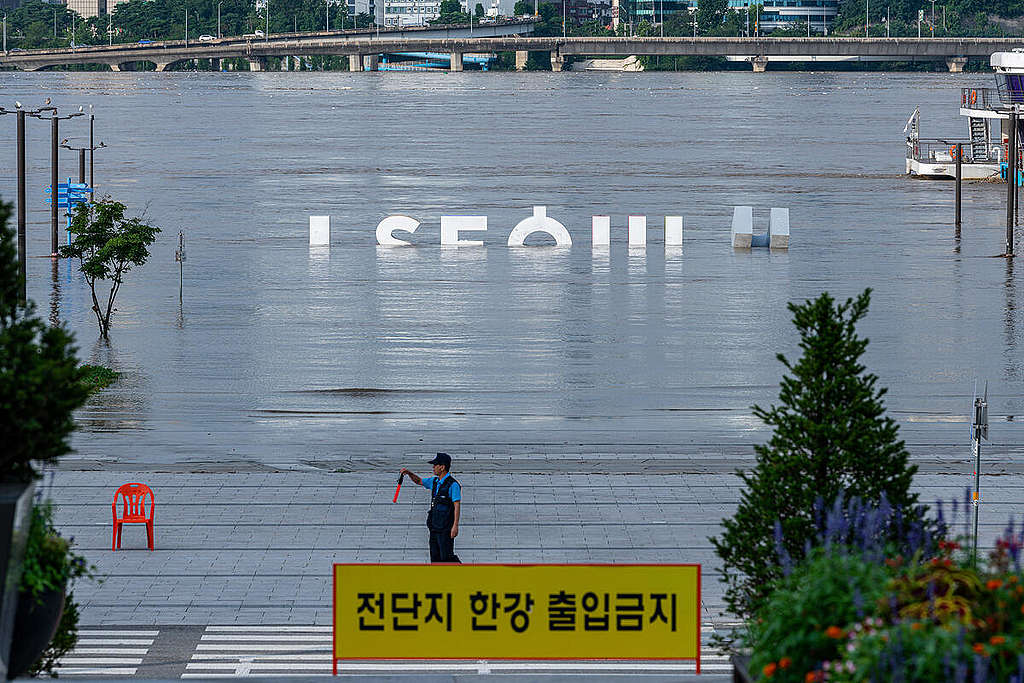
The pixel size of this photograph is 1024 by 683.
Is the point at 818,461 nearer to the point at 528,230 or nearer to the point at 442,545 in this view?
the point at 442,545

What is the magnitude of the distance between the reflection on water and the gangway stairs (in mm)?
5887

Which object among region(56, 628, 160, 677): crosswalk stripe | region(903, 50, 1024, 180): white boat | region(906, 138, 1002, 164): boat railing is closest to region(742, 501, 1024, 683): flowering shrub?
region(56, 628, 160, 677): crosswalk stripe

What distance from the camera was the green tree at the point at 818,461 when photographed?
10.1 m

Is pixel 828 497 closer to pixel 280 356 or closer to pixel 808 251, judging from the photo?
pixel 280 356

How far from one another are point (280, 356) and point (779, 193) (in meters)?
60.9

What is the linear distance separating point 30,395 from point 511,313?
3797 cm

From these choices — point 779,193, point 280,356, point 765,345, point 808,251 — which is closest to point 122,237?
point 280,356

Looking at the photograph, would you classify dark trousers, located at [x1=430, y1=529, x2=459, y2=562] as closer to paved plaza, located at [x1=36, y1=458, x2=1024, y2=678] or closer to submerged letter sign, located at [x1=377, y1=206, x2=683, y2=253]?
paved plaza, located at [x1=36, y1=458, x2=1024, y2=678]

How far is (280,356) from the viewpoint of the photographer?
3800cm

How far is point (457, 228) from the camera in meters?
67.1

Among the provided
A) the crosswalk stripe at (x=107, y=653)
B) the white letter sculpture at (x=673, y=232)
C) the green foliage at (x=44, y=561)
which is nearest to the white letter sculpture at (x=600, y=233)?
the white letter sculpture at (x=673, y=232)

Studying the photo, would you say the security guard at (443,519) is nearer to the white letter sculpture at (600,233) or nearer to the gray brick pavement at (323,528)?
the gray brick pavement at (323,528)

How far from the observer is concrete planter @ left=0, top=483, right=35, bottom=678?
8.63 metres

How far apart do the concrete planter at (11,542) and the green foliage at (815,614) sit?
3.99m
